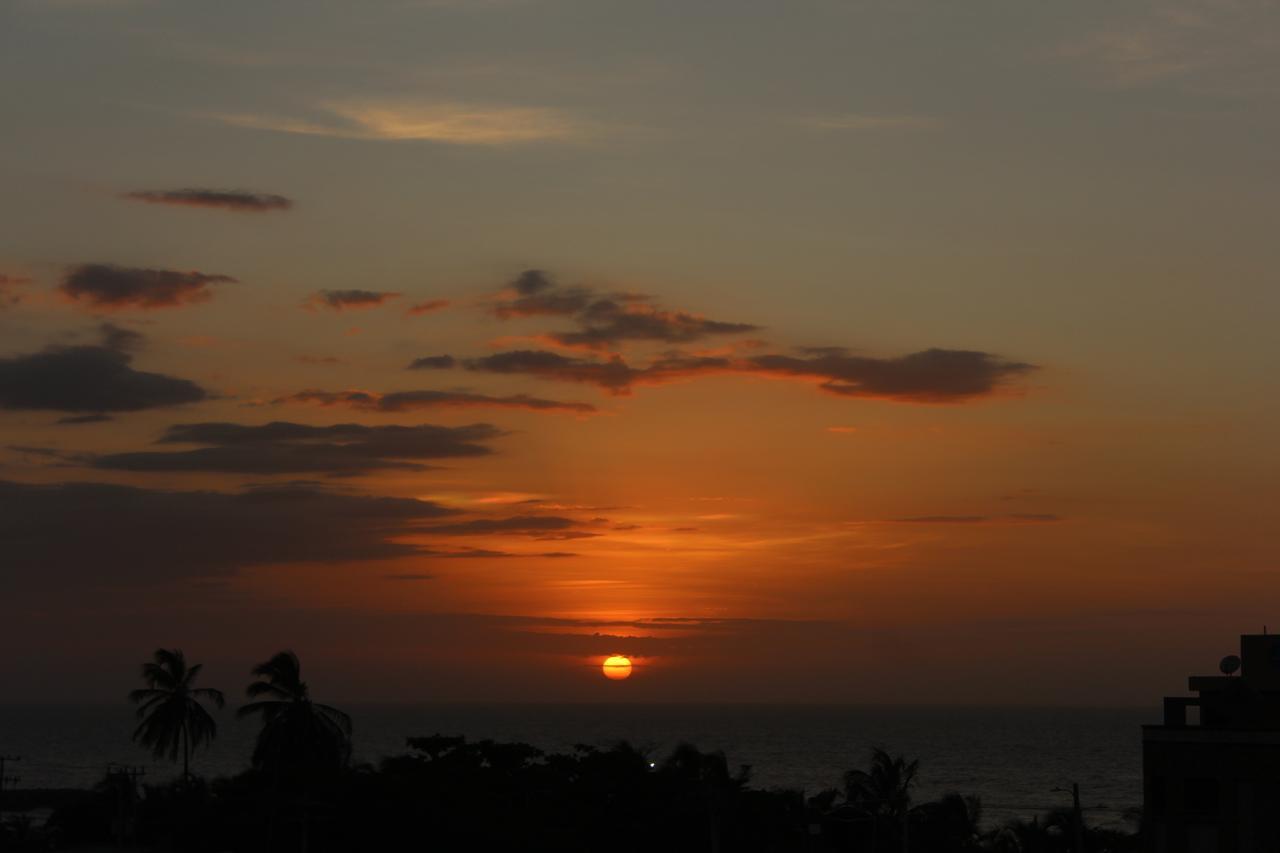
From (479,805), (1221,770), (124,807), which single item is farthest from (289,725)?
(1221,770)

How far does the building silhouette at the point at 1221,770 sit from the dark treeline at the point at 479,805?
1888 cm

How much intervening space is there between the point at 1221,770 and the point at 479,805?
128ft

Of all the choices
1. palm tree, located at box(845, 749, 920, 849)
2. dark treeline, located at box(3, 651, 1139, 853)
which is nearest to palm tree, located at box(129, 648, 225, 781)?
dark treeline, located at box(3, 651, 1139, 853)

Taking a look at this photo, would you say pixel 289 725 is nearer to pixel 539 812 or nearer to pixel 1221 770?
pixel 539 812

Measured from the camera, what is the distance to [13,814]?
580 ft

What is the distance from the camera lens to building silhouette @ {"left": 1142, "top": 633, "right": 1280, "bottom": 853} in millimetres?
66812

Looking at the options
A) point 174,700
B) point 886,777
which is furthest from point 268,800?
point 886,777

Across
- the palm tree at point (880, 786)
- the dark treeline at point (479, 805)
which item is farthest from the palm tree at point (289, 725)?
the palm tree at point (880, 786)

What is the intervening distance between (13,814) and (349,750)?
10426cm

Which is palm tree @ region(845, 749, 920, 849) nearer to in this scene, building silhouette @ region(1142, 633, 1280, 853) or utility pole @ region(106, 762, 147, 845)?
building silhouette @ region(1142, 633, 1280, 853)

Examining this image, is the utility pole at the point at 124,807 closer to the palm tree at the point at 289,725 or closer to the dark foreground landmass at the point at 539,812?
the dark foreground landmass at the point at 539,812

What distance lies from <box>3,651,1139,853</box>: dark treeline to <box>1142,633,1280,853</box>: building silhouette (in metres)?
18.9

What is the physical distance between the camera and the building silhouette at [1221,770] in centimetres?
6681

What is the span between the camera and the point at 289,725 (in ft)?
288
